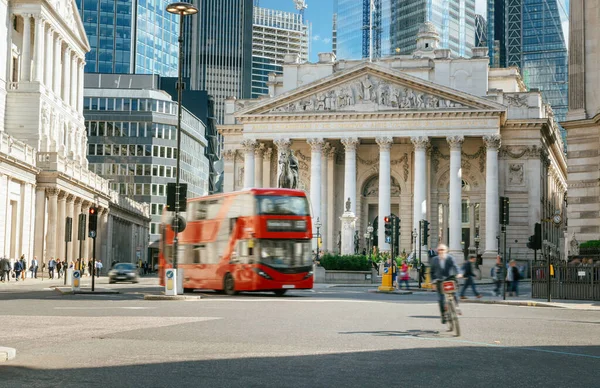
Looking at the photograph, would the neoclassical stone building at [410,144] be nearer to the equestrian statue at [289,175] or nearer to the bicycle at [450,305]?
the equestrian statue at [289,175]

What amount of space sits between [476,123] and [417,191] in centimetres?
816

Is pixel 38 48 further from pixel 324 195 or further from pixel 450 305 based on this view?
pixel 450 305

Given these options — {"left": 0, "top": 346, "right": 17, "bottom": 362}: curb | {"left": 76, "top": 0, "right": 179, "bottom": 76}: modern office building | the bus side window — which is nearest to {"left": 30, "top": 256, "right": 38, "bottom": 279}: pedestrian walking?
the bus side window

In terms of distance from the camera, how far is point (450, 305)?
59.0 ft

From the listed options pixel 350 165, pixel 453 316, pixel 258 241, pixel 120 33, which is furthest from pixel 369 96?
pixel 120 33

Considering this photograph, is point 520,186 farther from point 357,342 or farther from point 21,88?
point 357,342

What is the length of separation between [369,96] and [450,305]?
66220 mm

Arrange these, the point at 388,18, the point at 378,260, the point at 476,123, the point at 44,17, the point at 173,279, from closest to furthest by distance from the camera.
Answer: the point at 173,279, the point at 378,260, the point at 44,17, the point at 476,123, the point at 388,18

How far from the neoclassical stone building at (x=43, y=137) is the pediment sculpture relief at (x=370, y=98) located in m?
21.6

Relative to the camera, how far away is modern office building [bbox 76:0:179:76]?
143 metres

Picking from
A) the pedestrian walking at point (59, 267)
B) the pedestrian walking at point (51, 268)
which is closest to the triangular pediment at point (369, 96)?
the pedestrian walking at point (59, 267)

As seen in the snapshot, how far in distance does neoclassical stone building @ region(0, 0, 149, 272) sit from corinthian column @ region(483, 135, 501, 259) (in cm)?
3494

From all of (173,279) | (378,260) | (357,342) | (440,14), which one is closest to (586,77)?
(173,279)

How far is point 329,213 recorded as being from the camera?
287 ft
